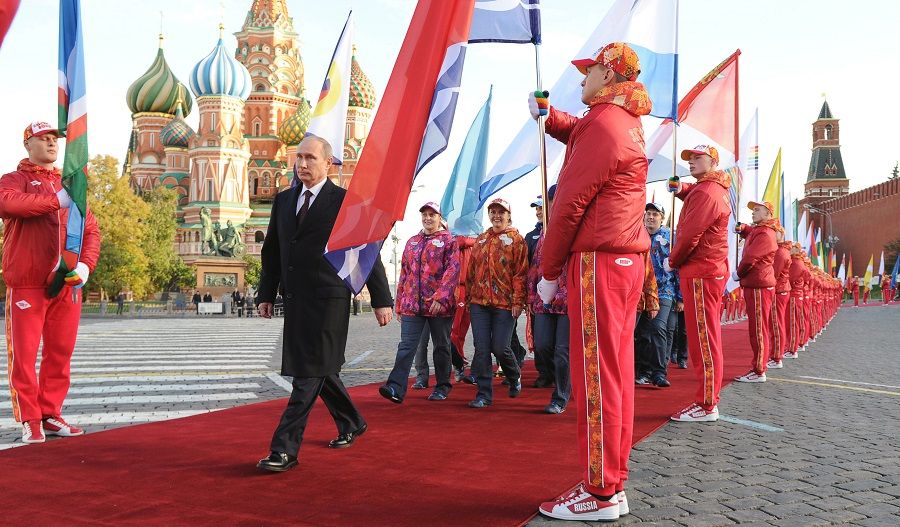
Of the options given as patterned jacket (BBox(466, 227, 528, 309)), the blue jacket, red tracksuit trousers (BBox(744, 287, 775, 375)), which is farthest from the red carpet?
red tracksuit trousers (BBox(744, 287, 775, 375))

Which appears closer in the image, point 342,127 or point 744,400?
point 342,127

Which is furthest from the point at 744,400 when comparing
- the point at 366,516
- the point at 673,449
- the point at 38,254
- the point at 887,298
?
the point at 887,298

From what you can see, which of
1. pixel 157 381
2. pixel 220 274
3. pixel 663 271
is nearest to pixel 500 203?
pixel 663 271

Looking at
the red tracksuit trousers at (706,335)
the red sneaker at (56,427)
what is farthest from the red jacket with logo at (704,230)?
the red sneaker at (56,427)

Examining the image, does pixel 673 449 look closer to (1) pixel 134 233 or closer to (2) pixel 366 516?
(2) pixel 366 516

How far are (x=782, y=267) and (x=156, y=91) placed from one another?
78479 millimetres

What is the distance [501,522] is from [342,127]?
3578mm

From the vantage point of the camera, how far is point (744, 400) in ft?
27.0

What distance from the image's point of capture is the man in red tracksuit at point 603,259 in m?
3.97

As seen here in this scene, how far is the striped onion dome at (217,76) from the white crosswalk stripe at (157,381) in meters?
59.0

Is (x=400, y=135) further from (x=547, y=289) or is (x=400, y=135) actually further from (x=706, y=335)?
(x=706, y=335)

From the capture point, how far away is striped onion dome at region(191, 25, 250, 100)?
239 ft

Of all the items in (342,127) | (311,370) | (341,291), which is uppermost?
(342,127)

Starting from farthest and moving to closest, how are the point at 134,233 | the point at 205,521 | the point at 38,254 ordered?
the point at 134,233 → the point at 38,254 → the point at 205,521
